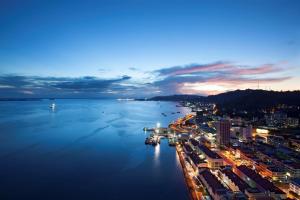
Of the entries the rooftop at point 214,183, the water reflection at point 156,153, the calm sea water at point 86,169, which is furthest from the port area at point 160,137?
the rooftop at point 214,183

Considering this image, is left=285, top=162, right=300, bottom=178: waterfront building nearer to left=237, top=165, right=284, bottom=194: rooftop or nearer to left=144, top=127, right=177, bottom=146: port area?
left=237, top=165, right=284, bottom=194: rooftop

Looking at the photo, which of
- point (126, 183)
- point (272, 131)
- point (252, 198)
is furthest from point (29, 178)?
point (272, 131)

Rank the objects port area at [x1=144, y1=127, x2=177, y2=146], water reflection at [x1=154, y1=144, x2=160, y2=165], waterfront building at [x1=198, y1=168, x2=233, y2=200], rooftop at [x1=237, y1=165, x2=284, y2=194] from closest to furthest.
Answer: waterfront building at [x1=198, y1=168, x2=233, y2=200] → rooftop at [x1=237, y1=165, x2=284, y2=194] → water reflection at [x1=154, y1=144, x2=160, y2=165] → port area at [x1=144, y1=127, x2=177, y2=146]

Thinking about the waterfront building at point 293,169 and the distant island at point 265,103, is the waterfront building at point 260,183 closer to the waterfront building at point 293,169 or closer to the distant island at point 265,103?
the waterfront building at point 293,169

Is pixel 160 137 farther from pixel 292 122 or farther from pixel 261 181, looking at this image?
pixel 292 122

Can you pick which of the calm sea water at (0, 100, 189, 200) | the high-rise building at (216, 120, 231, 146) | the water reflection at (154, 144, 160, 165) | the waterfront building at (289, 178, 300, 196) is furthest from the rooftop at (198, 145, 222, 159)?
the waterfront building at (289, 178, 300, 196)

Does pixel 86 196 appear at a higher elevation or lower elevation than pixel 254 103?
lower

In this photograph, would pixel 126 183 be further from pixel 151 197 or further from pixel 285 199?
pixel 285 199

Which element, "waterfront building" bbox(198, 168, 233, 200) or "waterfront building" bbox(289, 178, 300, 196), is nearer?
"waterfront building" bbox(198, 168, 233, 200)
